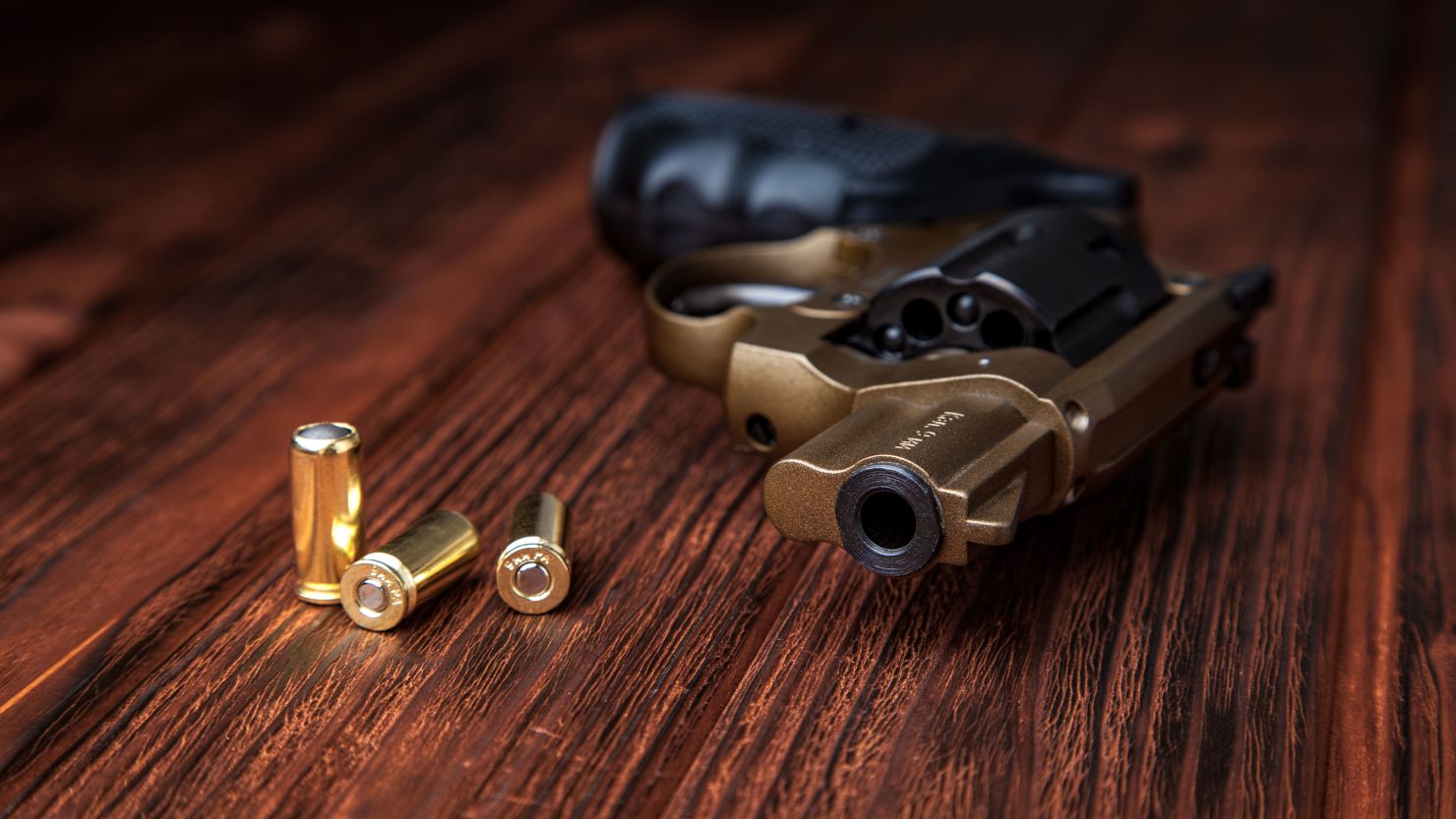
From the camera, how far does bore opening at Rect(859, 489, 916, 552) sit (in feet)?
2.74

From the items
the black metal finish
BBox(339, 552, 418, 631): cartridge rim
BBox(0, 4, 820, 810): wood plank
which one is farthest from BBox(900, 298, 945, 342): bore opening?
BBox(339, 552, 418, 631): cartridge rim

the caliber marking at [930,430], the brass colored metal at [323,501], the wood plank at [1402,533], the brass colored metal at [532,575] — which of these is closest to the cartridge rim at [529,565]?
the brass colored metal at [532,575]

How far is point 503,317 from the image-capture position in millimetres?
1369

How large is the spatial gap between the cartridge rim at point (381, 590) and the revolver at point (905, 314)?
0.21 metres

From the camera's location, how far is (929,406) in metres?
0.91

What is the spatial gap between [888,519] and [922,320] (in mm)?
193

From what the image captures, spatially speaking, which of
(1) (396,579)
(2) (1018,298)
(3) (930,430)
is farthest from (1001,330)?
(1) (396,579)

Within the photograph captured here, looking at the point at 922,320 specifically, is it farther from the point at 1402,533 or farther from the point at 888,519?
the point at 1402,533

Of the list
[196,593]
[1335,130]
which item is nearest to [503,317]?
[196,593]

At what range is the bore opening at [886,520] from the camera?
2.74 feet

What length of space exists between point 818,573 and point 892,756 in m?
0.18

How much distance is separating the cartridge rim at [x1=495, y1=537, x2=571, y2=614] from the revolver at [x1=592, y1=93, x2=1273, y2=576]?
0.13m

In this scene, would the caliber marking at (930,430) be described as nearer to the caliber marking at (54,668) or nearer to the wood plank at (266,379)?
the wood plank at (266,379)

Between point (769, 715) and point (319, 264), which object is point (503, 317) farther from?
point (769, 715)
